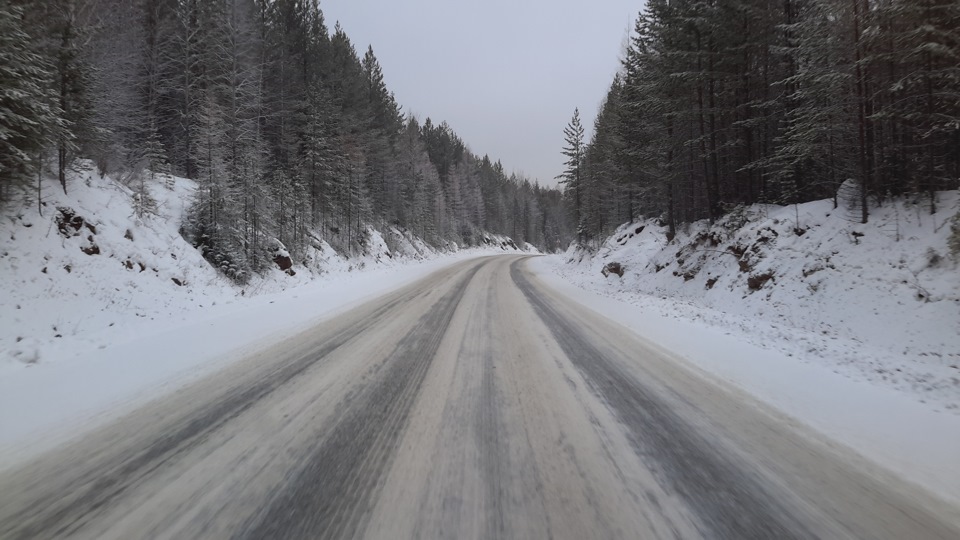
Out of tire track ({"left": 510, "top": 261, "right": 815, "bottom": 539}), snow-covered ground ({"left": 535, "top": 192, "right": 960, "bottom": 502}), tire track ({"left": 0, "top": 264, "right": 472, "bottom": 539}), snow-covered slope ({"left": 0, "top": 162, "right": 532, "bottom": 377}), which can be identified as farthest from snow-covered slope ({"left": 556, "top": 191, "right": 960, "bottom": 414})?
snow-covered slope ({"left": 0, "top": 162, "right": 532, "bottom": 377})

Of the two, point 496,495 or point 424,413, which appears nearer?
point 496,495

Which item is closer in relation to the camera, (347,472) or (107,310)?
(347,472)

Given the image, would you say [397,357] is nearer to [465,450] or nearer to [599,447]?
[465,450]

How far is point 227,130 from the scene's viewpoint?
16.7 m

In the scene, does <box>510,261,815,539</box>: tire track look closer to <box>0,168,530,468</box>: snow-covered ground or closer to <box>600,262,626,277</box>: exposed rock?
<box>0,168,530,468</box>: snow-covered ground

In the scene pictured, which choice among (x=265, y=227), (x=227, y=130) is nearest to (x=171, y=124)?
(x=227, y=130)

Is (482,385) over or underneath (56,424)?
underneath

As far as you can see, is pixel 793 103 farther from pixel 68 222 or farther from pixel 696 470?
pixel 68 222

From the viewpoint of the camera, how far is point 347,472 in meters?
2.53

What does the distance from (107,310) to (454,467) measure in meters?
8.48

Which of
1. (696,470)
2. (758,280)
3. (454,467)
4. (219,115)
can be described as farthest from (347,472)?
(219,115)

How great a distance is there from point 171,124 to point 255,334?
2185 cm

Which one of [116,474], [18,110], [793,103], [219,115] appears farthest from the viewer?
[219,115]

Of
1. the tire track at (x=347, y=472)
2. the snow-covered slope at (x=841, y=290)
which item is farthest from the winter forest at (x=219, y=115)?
the snow-covered slope at (x=841, y=290)
